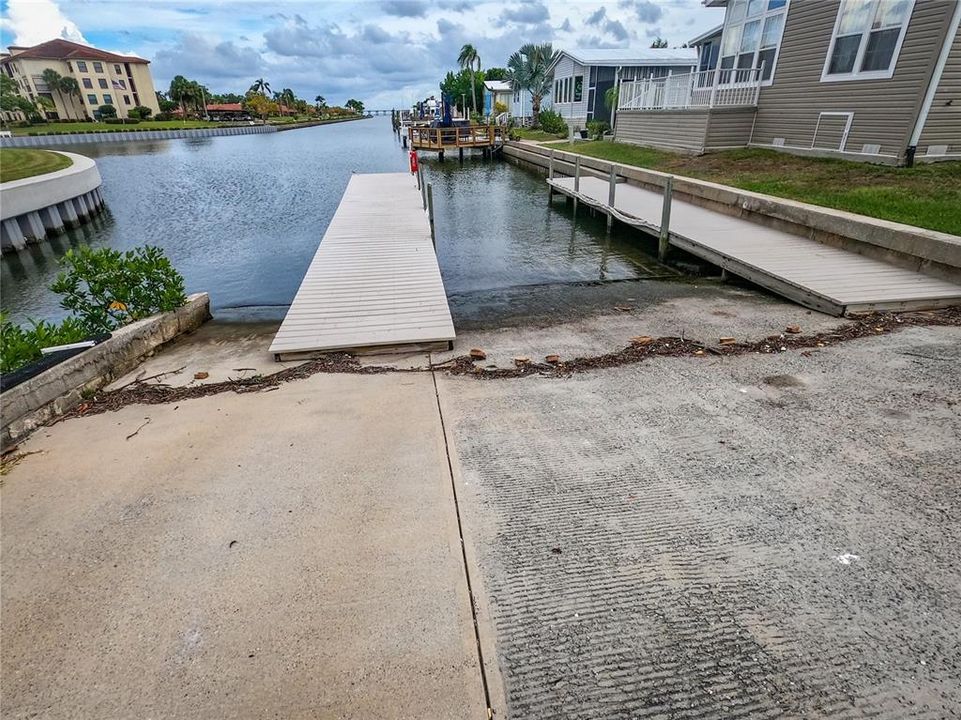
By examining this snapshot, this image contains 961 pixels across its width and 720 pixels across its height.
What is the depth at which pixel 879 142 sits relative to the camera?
35.2ft

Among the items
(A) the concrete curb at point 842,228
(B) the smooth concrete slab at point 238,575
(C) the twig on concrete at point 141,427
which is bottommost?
(C) the twig on concrete at point 141,427

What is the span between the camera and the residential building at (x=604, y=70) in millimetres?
30688

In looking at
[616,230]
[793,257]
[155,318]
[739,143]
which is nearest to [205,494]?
[155,318]

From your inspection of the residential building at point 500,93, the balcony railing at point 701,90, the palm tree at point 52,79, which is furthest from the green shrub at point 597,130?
the palm tree at point 52,79

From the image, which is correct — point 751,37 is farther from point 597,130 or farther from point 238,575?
point 238,575

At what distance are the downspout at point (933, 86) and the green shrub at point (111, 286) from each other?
1372 centimetres

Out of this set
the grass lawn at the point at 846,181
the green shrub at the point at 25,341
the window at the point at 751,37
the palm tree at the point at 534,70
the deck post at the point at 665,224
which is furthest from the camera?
the palm tree at the point at 534,70

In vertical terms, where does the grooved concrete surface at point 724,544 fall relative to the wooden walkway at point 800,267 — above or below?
above

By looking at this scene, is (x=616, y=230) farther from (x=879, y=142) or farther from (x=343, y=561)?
(x=343, y=561)

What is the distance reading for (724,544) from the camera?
2.44m

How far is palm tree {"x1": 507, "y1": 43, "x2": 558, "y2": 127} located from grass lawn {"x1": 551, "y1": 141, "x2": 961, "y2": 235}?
28.1 m

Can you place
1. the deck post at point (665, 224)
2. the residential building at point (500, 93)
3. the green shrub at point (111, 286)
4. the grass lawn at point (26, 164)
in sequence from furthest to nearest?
the residential building at point (500, 93) < the grass lawn at point (26, 164) < the deck post at point (665, 224) < the green shrub at point (111, 286)

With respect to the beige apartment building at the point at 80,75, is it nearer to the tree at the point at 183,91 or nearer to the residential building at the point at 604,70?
the tree at the point at 183,91

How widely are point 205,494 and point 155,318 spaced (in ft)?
12.4
